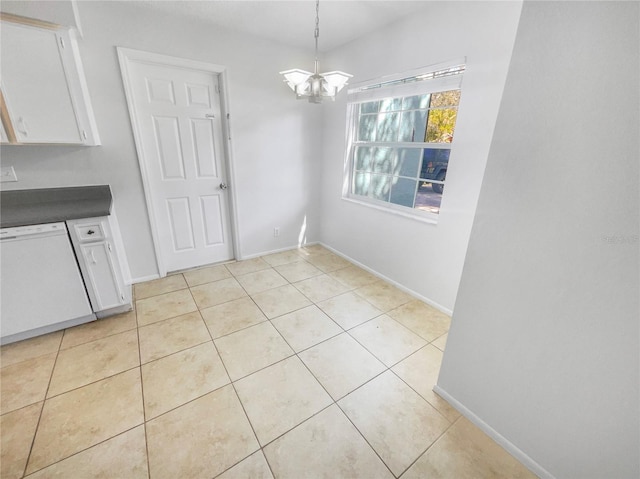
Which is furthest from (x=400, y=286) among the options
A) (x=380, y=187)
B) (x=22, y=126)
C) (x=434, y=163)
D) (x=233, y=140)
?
(x=22, y=126)

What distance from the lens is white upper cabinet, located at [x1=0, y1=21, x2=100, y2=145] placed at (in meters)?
1.70

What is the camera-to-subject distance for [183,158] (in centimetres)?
272

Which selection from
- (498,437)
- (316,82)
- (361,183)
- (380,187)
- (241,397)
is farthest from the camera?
(361,183)

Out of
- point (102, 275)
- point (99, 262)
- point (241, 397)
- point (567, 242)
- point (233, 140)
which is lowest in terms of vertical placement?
point (241, 397)

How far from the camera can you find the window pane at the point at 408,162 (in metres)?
2.49

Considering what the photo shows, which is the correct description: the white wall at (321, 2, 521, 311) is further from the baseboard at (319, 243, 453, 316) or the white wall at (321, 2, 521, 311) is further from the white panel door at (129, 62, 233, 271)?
the white panel door at (129, 62, 233, 271)

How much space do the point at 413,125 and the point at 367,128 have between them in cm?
63

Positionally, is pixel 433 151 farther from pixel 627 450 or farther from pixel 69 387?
pixel 69 387

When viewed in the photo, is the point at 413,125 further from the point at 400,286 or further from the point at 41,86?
the point at 41,86

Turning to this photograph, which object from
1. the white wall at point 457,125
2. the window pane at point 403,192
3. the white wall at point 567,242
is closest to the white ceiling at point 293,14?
the white wall at point 457,125

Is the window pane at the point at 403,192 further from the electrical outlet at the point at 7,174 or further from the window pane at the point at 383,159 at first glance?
the electrical outlet at the point at 7,174

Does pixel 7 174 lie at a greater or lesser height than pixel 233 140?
lesser

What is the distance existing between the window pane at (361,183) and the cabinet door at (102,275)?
256cm

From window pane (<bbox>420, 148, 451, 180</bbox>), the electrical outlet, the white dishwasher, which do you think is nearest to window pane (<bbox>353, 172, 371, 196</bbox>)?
window pane (<bbox>420, 148, 451, 180</bbox>)
